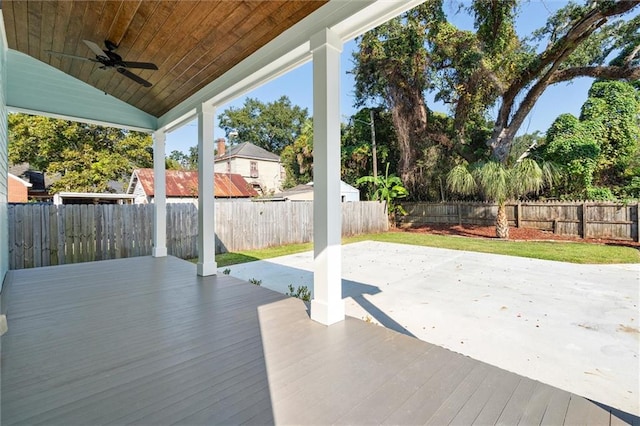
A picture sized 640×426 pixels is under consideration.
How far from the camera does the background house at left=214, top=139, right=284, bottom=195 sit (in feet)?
77.8

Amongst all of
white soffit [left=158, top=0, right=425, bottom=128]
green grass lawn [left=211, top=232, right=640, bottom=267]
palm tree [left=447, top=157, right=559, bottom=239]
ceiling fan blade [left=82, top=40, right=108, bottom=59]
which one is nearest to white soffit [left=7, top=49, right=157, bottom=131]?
white soffit [left=158, top=0, right=425, bottom=128]

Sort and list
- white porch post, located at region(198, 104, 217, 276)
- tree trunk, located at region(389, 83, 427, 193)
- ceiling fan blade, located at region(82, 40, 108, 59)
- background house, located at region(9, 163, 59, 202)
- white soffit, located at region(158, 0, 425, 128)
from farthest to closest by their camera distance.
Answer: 1. background house, located at region(9, 163, 59, 202)
2. tree trunk, located at region(389, 83, 427, 193)
3. white porch post, located at region(198, 104, 217, 276)
4. ceiling fan blade, located at region(82, 40, 108, 59)
5. white soffit, located at region(158, 0, 425, 128)

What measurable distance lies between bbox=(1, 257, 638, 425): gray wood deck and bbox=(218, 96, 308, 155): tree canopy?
31.9 metres

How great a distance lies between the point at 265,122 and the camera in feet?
111

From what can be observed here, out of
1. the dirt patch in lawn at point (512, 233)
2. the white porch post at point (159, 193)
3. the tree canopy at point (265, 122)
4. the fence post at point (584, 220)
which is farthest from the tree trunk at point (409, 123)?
the tree canopy at point (265, 122)

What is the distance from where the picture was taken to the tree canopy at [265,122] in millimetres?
33531

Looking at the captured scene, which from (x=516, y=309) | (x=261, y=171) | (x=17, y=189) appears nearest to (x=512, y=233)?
(x=516, y=309)

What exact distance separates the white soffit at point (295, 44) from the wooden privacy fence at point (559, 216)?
1088 cm

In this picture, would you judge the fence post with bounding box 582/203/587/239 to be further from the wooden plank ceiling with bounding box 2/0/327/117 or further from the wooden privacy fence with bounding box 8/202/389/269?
the wooden plank ceiling with bounding box 2/0/327/117

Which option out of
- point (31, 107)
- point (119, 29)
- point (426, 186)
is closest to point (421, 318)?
point (119, 29)

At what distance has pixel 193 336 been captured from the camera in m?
2.50

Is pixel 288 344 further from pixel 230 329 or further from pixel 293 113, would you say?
pixel 293 113

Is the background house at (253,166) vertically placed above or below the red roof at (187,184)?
above

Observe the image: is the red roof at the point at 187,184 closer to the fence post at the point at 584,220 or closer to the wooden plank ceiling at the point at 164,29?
the wooden plank ceiling at the point at 164,29
